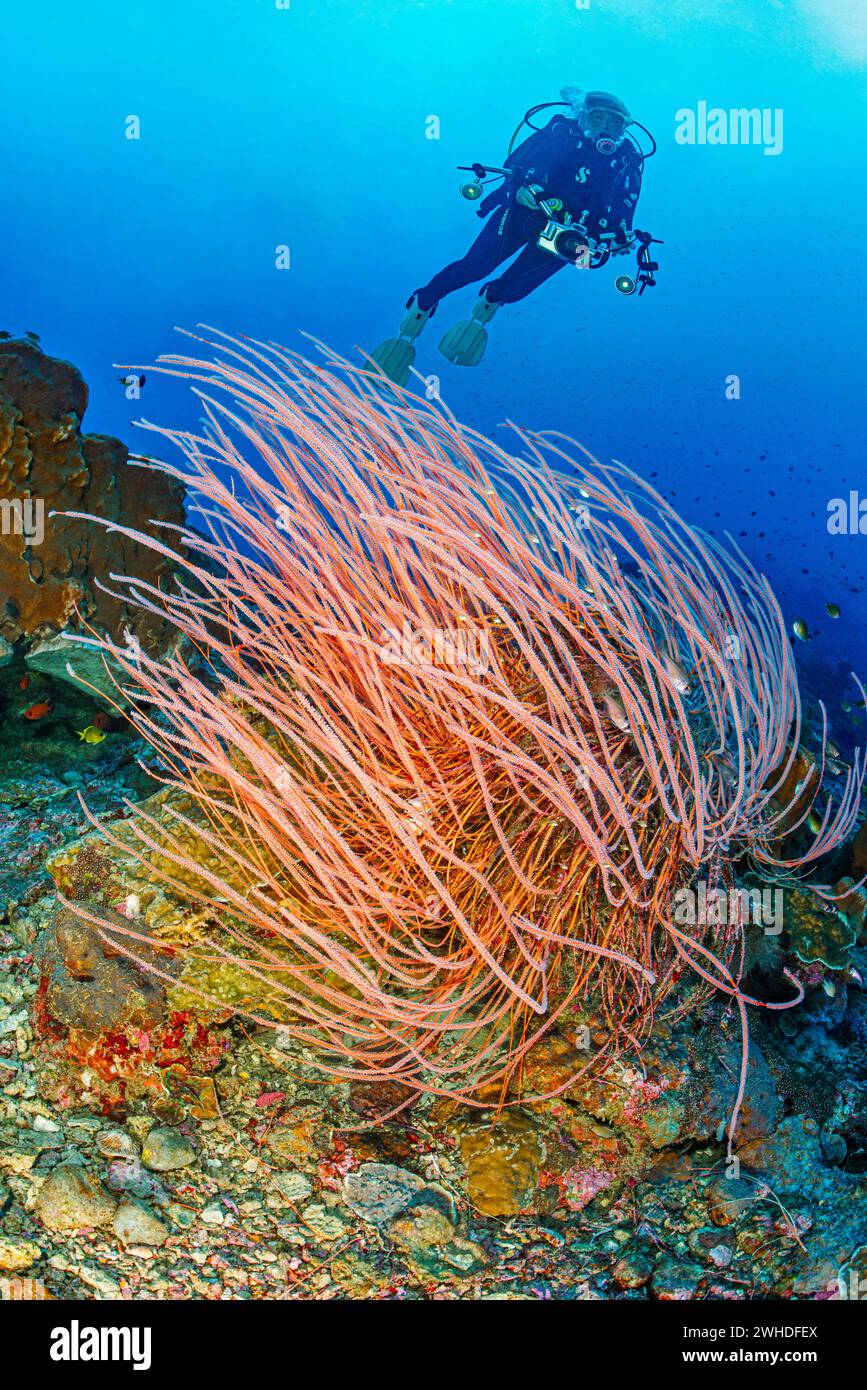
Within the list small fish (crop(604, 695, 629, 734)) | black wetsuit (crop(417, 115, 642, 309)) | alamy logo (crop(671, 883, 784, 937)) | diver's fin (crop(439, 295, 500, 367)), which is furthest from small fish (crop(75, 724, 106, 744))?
diver's fin (crop(439, 295, 500, 367))

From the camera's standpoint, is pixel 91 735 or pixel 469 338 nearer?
pixel 91 735

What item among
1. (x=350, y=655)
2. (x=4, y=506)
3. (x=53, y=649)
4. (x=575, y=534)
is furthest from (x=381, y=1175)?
(x=4, y=506)

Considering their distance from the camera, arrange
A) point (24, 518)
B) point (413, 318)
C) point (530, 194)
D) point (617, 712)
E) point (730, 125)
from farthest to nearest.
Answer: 1. point (730, 125)
2. point (413, 318)
3. point (530, 194)
4. point (24, 518)
5. point (617, 712)

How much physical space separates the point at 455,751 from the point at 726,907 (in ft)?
2.71

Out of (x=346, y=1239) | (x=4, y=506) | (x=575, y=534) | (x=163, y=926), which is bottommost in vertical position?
(x=346, y=1239)

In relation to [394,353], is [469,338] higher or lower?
higher

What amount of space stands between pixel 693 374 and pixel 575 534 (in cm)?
1871

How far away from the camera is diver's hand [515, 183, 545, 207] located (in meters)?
7.03

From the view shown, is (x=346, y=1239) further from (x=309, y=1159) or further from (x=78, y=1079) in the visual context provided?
(x=78, y=1079)

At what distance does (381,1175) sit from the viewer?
178cm

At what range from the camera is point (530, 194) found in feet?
Answer: 23.1

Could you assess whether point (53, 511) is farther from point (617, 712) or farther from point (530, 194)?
point (530, 194)
